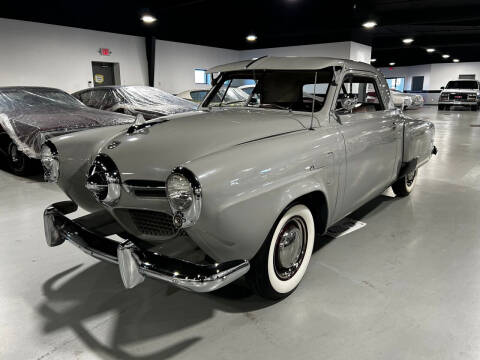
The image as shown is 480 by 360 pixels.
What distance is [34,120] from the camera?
523 centimetres

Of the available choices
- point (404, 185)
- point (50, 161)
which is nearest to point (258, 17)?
point (404, 185)

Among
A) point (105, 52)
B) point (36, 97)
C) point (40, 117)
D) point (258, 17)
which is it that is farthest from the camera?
point (105, 52)

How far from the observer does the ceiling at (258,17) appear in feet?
34.8

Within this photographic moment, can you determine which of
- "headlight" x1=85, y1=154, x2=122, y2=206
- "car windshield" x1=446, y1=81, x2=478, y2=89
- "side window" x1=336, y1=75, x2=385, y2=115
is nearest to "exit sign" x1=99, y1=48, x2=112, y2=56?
"side window" x1=336, y1=75, x2=385, y2=115

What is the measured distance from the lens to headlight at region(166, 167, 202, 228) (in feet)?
5.50

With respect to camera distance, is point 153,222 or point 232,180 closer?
point 232,180

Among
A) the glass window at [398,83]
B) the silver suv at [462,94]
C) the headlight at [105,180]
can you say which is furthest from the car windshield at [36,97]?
the glass window at [398,83]

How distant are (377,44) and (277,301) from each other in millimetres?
20444

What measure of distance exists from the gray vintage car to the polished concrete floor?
295 millimetres

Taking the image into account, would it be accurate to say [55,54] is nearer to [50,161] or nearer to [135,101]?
[135,101]

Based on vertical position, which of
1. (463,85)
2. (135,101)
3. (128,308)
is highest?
(463,85)

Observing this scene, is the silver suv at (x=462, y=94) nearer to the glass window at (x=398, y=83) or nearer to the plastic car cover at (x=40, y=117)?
the glass window at (x=398, y=83)

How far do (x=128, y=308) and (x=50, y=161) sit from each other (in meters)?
1.14

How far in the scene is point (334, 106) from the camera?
9.00 feet
